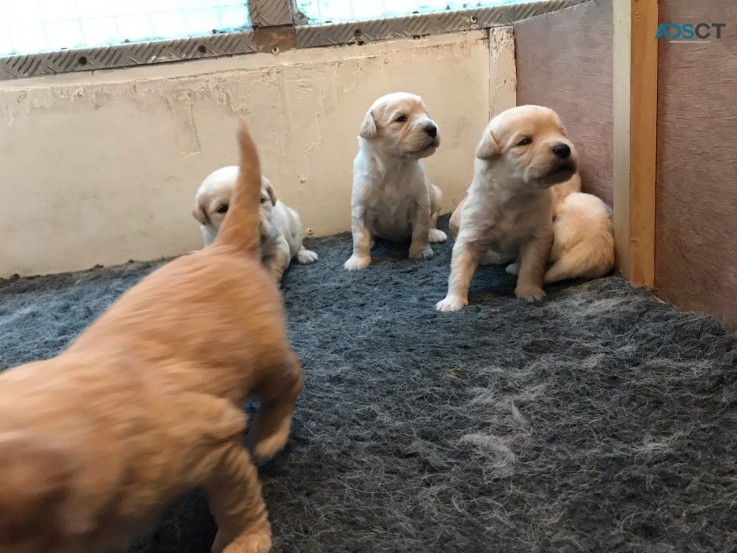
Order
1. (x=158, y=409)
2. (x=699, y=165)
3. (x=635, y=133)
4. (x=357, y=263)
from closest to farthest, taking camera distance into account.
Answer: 1. (x=158, y=409)
2. (x=699, y=165)
3. (x=635, y=133)
4. (x=357, y=263)

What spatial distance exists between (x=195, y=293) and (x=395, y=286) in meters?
1.58

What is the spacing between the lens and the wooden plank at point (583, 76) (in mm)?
2439

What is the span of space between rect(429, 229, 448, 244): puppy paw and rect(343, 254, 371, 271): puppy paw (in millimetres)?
480

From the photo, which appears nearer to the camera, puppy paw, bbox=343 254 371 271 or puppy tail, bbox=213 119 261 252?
puppy tail, bbox=213 119 261 252

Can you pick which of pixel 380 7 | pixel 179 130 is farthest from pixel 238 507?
pixel 380 7

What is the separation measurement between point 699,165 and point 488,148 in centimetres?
78

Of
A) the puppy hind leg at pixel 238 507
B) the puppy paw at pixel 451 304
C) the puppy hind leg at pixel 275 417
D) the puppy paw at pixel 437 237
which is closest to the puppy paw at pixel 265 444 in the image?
the puppy hind leg at pixel 275 417

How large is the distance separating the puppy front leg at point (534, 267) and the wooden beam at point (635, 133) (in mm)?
294

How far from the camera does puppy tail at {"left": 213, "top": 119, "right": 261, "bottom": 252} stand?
147cm

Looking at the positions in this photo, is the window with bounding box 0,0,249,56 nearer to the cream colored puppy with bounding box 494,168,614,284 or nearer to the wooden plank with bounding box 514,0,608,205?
the wooden plank with bounding box 514,0,608,205

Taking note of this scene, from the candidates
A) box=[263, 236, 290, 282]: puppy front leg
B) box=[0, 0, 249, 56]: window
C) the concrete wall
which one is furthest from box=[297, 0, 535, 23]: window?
box=[263, 236, 290, 282]: puppy front leg

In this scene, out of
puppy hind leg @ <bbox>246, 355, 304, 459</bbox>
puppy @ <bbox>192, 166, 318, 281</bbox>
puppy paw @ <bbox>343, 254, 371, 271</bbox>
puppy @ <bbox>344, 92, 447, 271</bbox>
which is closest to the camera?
puppy hind leg @ <bbox>246, 355, 304, 459</bbox>

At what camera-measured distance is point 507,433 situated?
1498mm

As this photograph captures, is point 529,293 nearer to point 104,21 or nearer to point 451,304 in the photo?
point 451,304
